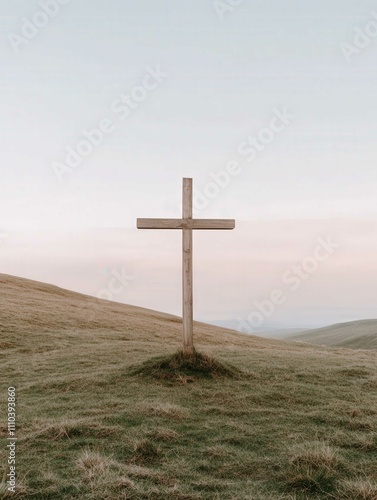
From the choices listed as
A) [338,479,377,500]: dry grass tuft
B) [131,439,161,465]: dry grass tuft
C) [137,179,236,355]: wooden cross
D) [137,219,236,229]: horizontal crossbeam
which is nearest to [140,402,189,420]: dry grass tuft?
[131,439,161,465]: dry grass tuft

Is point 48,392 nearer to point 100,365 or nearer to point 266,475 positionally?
point 100,365

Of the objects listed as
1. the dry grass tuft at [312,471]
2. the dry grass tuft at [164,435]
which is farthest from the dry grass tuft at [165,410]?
the dry grass tuft at [312,471]

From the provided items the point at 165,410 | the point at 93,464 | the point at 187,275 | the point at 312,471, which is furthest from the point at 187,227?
the point at 312,471

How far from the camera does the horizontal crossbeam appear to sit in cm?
1395

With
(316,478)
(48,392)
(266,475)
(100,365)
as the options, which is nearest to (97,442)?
(266,475)

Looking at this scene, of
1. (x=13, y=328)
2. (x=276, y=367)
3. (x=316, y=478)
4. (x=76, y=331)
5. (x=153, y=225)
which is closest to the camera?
(x=316, y=478)

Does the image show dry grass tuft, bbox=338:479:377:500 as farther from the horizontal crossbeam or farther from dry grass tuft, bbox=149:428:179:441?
the horizontal crossbeam

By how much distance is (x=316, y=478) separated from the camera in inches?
235

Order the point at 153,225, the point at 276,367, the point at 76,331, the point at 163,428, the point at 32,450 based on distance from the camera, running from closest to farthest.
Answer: the point at 32,450, the point at 163,428, the point at 153,225, the point at 276,367, the point at 76,331

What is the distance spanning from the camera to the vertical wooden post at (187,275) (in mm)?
13472

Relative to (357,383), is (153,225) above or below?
above

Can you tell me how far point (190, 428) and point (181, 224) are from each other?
6.99m

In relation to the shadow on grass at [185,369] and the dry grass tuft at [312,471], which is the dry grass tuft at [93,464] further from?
the shadow on grass at [185,369]

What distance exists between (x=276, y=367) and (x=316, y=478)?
29.8ft
